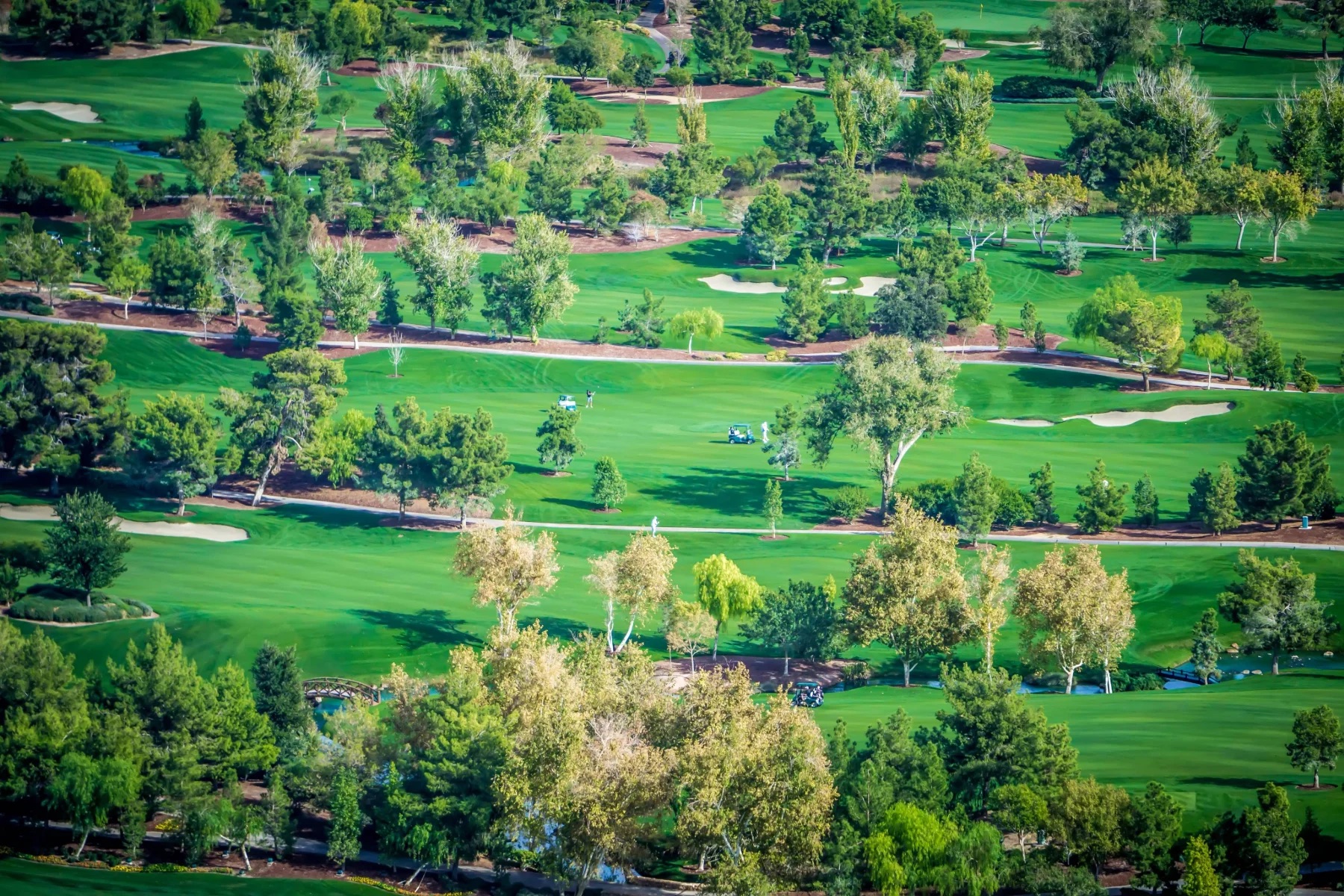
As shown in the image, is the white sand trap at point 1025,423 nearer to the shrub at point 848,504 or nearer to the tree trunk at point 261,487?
the shrub at point 848,504

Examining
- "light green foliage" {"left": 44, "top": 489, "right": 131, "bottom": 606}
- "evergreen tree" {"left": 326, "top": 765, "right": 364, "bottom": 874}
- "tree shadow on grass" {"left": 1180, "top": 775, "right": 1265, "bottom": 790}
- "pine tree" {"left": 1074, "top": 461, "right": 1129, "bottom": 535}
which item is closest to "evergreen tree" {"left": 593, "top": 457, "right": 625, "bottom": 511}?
"pine tree" {"left": 1074, "top": 461, "right": 1129, "bottom": 535}

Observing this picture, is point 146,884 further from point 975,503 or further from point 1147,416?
point 1147,416

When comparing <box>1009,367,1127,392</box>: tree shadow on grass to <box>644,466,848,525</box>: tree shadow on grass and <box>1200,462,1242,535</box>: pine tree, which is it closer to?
<box>644,466,848,525</box>: tree shadow on grass

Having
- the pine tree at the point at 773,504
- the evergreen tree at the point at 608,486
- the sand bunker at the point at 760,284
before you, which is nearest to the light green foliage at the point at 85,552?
the evergreen tree at the point at 608,486

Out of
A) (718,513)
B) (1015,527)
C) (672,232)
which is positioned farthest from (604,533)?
(672,232)

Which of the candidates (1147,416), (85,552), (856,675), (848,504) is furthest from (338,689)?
(1147,416)

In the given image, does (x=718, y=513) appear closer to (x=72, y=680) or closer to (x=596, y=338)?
(x=596, y=338)
